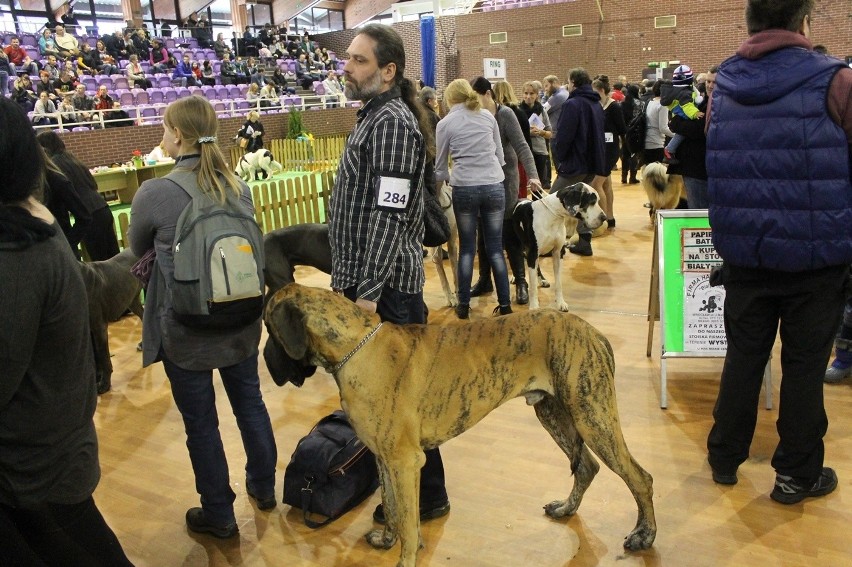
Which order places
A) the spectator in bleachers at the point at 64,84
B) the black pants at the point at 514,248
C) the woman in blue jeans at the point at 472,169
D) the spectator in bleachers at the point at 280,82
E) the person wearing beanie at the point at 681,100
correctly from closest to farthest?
the person wearing beanie at the point at 681,100
the woman in blue jeans at the point at 472,169
the black pants at the point at 514,248
the spectator in bleachers at the point at 64,84
the spectator in bleachers at the point at 280,82

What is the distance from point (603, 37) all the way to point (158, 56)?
14.0m

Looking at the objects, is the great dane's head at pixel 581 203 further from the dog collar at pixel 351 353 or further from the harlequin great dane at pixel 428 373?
the dog collar at pixel 351 353

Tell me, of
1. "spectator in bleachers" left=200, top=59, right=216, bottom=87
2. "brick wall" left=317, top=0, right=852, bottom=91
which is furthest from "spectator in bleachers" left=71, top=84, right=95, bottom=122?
"brick wall" left=317, top=0, right=852, bottom=91

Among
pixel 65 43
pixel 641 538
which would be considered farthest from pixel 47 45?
pixel 641 538

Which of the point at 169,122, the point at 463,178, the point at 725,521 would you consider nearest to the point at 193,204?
the point at 169,122

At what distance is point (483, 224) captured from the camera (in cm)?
525

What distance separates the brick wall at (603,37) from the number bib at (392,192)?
20.0 metres

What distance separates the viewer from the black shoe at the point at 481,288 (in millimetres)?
6152

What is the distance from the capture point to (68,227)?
4531 millimetres

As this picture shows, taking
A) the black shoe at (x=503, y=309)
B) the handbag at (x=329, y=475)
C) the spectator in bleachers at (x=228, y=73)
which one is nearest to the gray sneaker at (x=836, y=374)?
the black shoe at (x=503, y=309)

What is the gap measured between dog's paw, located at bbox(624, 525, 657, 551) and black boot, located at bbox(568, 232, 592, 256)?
16.0 feet

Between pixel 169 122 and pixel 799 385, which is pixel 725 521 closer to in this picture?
pixel 799 385

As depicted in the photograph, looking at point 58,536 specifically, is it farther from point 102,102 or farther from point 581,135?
point 102,102

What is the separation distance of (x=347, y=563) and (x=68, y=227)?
10.3ft
